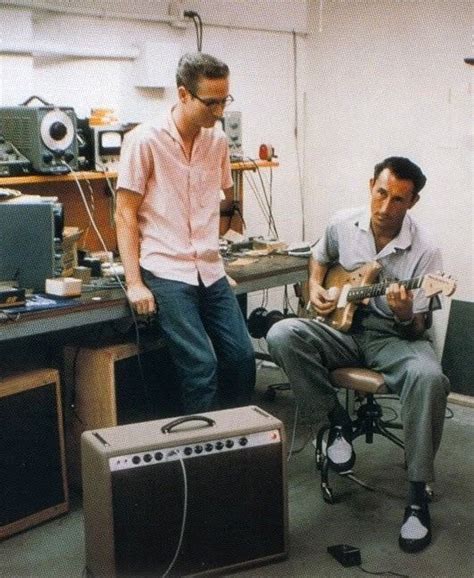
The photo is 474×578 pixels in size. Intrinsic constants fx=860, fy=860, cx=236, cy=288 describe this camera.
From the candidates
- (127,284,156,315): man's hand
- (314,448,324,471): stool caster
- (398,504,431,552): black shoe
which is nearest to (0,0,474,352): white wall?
(127,284,156,315): man's hand

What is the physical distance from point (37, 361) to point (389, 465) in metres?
1.45

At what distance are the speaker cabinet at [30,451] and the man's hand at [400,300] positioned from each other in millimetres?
1170

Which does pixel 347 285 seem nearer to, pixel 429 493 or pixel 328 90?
pixel 429 493

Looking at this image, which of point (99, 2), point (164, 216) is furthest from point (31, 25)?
point (164, 216)

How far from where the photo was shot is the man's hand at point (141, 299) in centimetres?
295

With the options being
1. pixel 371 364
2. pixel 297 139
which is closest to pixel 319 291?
pixel 371 364

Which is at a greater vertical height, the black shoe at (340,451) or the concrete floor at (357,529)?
the black shoe at (340,451)

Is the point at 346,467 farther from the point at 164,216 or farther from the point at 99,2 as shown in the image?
the point at 99,2

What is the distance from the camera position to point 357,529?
2.87m

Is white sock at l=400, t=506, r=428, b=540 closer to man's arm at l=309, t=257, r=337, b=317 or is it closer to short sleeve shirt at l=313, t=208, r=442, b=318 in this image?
short sleeve shirt at l=313, t=208, r=442, b=318

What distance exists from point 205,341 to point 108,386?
398 mm

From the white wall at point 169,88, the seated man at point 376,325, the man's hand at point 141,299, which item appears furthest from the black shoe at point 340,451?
the white wall at point 169,88

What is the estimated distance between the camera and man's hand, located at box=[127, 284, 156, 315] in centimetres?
295

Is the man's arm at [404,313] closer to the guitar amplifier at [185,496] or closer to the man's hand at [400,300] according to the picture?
the man's hand at [400,300]
